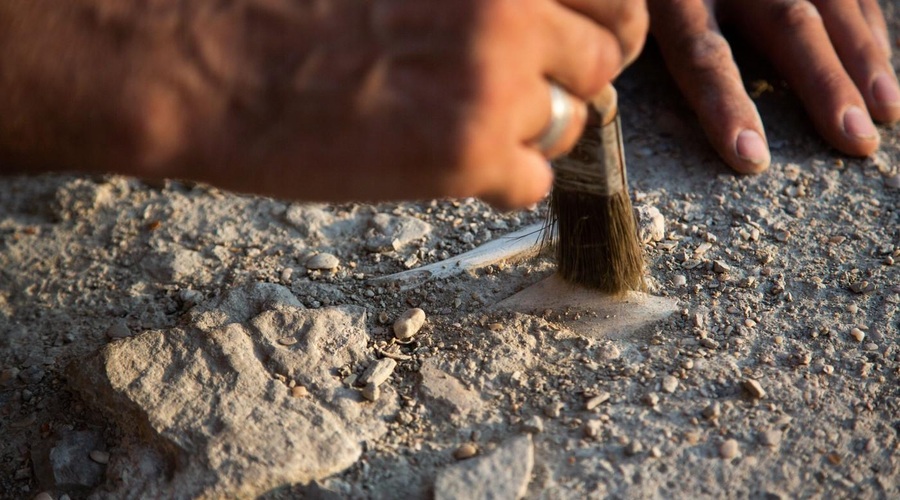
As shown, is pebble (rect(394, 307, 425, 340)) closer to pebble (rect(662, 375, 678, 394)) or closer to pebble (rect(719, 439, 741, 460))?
pebble (rect(662, 375, 678, 394))

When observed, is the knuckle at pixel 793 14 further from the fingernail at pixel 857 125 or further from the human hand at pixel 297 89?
the human hand at pixel 297 89

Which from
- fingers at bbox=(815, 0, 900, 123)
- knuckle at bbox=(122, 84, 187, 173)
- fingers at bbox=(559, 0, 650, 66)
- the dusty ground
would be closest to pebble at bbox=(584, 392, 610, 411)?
the dusty ground

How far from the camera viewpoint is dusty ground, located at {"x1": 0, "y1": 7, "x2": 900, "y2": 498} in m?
1.44

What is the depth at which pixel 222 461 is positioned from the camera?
1402 mm

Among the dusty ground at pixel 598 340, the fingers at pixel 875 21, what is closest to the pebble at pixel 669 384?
the dusty ground at pixel 598 340

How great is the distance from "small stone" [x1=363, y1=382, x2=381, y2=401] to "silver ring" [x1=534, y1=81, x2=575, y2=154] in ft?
1.82

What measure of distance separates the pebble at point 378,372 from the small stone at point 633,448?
1.46ft

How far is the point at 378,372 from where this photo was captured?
5.19 feet

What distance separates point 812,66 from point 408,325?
1.38 m

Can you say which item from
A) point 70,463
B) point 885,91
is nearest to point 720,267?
point 885,91

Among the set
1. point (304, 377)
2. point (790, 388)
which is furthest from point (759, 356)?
point (304, 377)

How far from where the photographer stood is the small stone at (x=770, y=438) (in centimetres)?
144

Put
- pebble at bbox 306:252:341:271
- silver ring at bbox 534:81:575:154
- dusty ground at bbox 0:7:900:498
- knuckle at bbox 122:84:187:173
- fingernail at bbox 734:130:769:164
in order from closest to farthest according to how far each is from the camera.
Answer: knuckle at bbox 122:84:187:173 < silver ring at bbox 534:81:575:154 < dusty ground at bbox 0:7:900:498 < pebble at bbox 306:252:341:271 < fingernail at bbox 734:130:769:164

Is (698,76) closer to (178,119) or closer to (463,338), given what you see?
(463,338)
